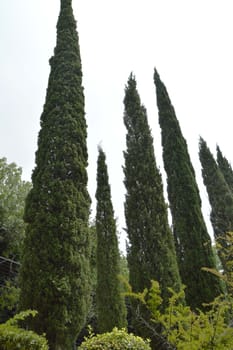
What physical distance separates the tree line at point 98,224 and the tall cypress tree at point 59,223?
22 millimetres

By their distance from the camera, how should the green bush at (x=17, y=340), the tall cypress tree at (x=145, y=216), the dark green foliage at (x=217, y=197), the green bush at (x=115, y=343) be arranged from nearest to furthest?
the green bush at (x=17, y=340) < the green bush at (x=115, y=343) < the tall cypress tree at (x=145, y=216) < the dark green foliage at (x=217, y=197)

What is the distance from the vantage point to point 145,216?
9250 millimetres

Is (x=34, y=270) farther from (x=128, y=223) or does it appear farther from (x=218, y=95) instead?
(x=218, y=95)

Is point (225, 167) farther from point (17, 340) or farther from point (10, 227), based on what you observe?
point (17, 340)

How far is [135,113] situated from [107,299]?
777 centimetres

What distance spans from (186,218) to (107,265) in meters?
3.74

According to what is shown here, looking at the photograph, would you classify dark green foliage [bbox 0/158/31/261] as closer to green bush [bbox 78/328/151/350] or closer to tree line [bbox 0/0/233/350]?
tree line [bbox 0/0/233/350]

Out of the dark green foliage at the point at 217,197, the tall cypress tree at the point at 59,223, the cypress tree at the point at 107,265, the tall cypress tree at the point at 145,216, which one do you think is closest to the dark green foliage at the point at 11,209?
the cypress tree at the point at 107,265

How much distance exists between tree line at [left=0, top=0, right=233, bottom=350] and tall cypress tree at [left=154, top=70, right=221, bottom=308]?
0.04 metres

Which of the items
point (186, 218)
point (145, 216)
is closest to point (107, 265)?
point (145, 216)

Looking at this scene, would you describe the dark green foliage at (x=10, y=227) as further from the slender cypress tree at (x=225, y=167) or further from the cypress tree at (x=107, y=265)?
the slender cypress tree at (x=225, y=167)

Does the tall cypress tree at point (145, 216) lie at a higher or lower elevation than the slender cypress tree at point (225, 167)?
lower

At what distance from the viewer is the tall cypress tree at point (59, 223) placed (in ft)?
17.7

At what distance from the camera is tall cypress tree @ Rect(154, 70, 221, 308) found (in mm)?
9617
